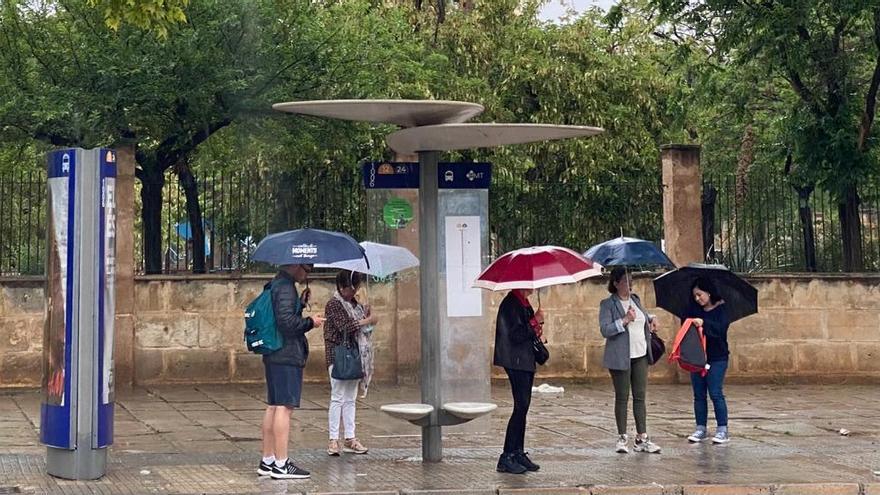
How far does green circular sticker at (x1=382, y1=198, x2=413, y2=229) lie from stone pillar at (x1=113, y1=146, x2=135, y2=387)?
19.7 feet

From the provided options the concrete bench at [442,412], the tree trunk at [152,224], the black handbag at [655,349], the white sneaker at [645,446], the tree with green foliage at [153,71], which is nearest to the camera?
the concrete bench at [442,412]

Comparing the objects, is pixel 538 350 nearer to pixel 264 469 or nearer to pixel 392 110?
pixel 392 110

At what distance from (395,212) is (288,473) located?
259cm

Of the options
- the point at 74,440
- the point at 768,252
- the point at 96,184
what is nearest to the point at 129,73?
the point at 96,184

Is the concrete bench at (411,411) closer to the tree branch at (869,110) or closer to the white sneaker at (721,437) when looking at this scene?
the white sneaker at (721,437)

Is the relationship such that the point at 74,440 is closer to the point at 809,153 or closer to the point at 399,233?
the point at 399,233

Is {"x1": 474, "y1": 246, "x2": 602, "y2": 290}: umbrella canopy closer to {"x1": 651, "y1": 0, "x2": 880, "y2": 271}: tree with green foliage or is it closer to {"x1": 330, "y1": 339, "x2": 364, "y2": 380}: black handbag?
{"x1": 330, "y1": 339, "x2": 364, "y2": 380}: black handbag

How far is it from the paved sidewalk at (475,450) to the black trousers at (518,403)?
0.30m

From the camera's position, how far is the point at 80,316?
30.0ft

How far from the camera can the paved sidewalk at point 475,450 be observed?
9141mm

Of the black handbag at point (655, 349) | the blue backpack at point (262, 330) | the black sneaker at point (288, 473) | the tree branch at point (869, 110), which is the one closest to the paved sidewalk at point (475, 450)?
the black sneaker at point (288, 473)

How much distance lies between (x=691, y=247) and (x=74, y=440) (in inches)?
395

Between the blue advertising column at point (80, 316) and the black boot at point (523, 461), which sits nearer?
the blue advertising column at point (80, 316)

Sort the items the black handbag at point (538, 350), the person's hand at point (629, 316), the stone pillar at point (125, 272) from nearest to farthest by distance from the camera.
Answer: the black handbag at point (538, 350), the person's hand at point (629, 316), the stone pillar at point (125, 272)
